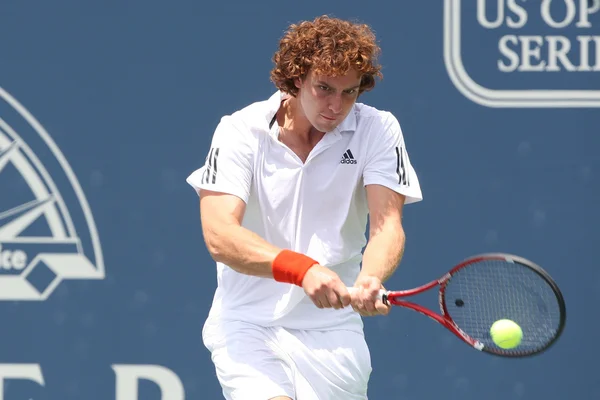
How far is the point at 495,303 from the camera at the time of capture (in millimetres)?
4141

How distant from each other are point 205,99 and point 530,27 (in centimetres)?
146

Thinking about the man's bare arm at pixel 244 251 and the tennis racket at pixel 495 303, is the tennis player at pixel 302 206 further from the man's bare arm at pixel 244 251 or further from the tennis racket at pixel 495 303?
the tennis racket at pixel 495 303

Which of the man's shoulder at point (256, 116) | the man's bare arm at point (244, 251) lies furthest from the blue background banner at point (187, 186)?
the man's bare arm at point (244, 251)

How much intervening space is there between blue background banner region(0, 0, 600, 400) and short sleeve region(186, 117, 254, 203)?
4.77 feet

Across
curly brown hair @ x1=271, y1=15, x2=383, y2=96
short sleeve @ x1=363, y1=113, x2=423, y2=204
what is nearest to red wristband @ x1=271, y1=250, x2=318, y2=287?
short sleeve @ x1=363, y1=113, x2=423, y2=204

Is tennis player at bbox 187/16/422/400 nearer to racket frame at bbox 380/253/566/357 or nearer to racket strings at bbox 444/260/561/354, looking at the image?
racket frame at bbox 380/253/566/357

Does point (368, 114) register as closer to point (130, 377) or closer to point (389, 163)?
point (389, 163)

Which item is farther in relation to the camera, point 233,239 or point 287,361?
point 287,361

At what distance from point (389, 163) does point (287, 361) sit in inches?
28.6

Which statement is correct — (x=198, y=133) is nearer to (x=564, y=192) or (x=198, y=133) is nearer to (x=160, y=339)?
(x=160, y=339)

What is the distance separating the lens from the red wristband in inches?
145

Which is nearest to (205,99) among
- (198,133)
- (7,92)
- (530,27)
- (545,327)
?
(198,133)

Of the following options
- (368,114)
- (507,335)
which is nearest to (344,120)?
(368,114)

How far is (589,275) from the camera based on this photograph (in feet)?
17.9
